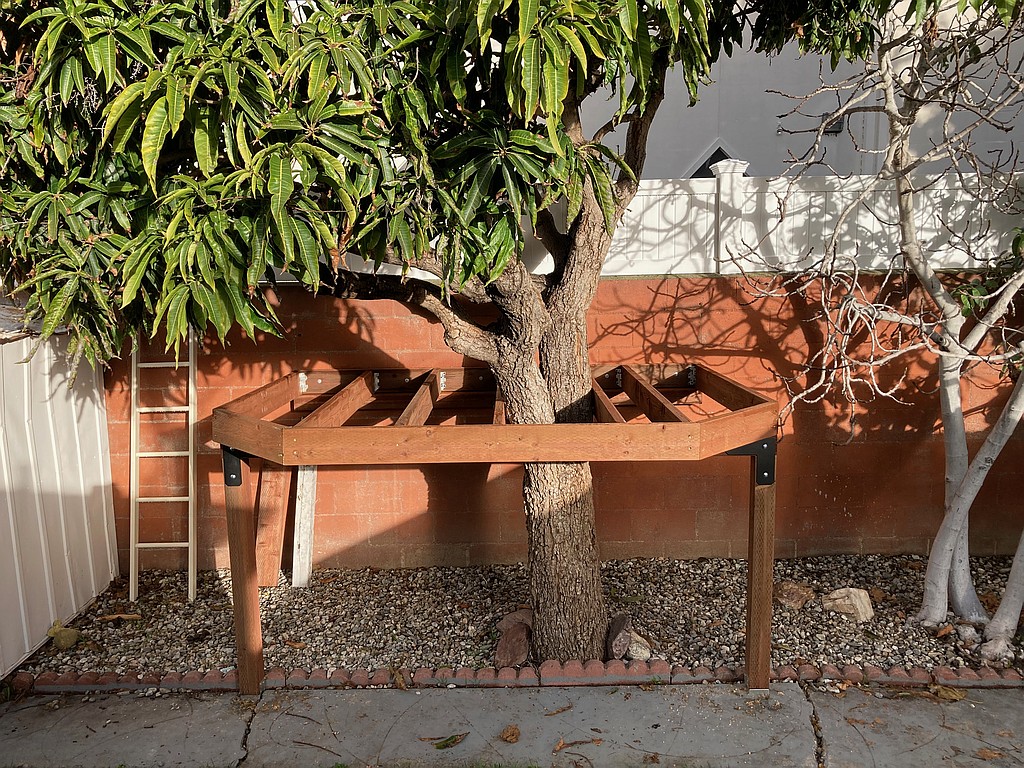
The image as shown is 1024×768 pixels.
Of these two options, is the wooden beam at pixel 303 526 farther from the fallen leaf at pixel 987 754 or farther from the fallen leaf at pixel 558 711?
the fallen leaf at pixel 987 754

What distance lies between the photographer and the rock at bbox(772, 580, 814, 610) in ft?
14.7

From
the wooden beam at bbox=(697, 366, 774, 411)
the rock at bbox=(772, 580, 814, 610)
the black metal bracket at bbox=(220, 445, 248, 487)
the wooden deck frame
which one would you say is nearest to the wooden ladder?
the wooden deck frame

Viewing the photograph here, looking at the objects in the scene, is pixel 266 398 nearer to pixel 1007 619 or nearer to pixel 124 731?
pixel 124 731

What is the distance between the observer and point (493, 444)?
3.21m

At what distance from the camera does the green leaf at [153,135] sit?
2.20 meters

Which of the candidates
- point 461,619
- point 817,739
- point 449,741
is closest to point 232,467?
point 449,741

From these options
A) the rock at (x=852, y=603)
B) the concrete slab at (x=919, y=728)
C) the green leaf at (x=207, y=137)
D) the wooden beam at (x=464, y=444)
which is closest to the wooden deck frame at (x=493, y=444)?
the wooden beam at (x=464, y=444)

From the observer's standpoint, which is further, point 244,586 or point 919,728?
point 244,586

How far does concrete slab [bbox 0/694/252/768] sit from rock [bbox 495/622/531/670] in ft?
4.11

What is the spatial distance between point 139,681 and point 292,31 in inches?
127

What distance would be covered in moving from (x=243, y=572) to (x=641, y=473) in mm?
2535

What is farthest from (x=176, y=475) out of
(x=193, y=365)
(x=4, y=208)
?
(x=4, y=208)

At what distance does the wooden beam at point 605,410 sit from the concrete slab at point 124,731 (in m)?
2.16

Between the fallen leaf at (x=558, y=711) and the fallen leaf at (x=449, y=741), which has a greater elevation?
the fallen leaf at (x=558, y=711)
